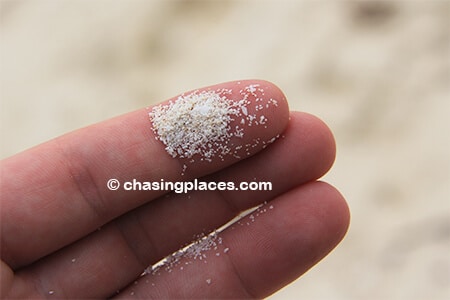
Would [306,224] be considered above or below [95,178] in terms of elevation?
below

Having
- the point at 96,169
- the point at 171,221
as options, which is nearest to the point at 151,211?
the point at 171,221

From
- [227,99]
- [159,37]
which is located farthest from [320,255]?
[159,37]

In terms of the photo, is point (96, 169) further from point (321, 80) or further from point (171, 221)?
point (321, 80)

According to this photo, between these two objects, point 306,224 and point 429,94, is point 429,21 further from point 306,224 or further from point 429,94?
point 306,224

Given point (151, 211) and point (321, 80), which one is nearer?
point (151, 211)

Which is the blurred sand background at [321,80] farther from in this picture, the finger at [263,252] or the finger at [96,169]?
the finger at [96,169]

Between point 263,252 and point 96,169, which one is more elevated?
point 96,169

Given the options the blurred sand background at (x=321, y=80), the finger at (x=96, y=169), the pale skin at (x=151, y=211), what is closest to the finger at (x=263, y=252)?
the pale skin at (x=151, y=211)
